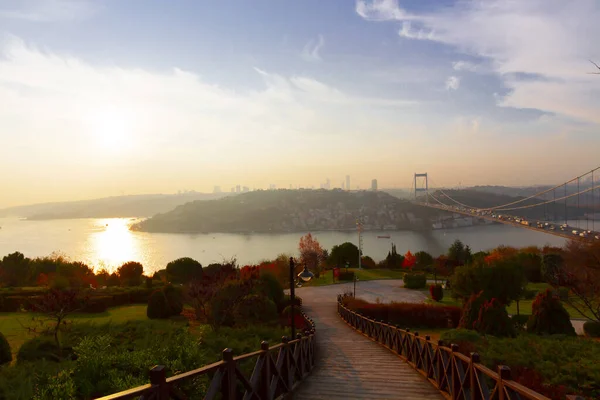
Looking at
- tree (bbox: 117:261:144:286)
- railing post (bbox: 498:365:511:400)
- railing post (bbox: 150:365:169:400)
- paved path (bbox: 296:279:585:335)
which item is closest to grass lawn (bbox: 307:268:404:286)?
paved path (bbox: 296:279:585:335)

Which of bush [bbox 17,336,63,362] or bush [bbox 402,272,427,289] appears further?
bush [bbox 402,272,427,289]

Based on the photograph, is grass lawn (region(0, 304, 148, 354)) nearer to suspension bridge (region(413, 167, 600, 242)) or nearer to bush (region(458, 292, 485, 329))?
bush (region(458, 292, 485, 329))

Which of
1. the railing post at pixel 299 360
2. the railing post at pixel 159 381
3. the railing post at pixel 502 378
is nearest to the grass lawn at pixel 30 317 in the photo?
the railing post at pixel 299 360

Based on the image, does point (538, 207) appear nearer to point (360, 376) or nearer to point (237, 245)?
point (237, 245)

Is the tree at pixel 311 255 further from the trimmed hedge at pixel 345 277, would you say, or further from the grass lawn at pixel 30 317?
the grass lawn at pixel 30 317

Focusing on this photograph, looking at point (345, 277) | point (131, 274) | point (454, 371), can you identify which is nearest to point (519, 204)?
point (345, 277)

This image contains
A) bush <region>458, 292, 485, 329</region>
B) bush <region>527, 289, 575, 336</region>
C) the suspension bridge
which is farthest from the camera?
the suspension bridge
